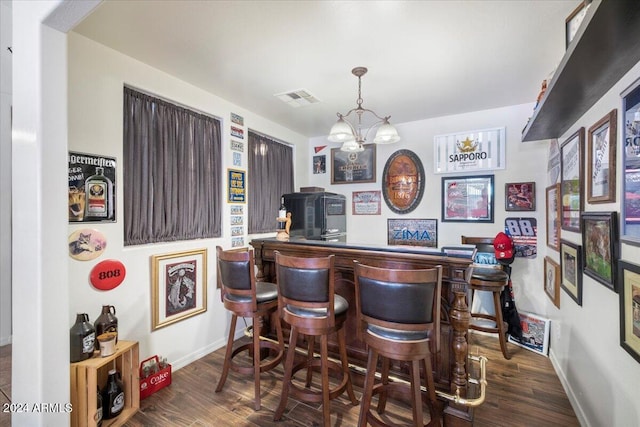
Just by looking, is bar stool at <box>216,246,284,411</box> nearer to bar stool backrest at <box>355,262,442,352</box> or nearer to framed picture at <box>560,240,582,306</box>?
bar stool backrest at <box>355,262,442,352</box>

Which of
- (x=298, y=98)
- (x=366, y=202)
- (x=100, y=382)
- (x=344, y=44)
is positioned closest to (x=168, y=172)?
(x=298, y=98)

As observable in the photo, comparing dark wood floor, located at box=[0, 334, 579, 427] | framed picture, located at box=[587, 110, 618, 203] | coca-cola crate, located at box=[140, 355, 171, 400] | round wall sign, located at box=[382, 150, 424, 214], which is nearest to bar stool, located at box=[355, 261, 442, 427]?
dark wood floor, located at box=[0, 334, 579, 427]

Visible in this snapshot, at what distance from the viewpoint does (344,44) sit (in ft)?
6.70

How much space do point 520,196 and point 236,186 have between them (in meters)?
3.33

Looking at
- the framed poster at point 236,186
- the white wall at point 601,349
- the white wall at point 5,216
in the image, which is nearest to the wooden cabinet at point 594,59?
the white wall at point 601,349

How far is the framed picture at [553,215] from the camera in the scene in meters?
2.56

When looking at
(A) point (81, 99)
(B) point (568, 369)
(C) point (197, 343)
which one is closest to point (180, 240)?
(C) point (197, 343)

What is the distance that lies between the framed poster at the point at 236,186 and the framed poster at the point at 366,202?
1742 mm

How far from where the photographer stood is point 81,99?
6.52 ft

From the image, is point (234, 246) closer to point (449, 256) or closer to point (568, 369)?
point (449, 256)

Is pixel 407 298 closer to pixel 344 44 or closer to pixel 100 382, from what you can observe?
pixel 344 44

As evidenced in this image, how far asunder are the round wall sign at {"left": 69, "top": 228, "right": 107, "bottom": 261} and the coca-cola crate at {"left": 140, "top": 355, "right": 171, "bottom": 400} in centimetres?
97

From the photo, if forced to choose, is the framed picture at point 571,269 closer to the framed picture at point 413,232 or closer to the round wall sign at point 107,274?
the framed picture at point 413,232

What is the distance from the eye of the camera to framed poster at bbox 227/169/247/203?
315 cm
